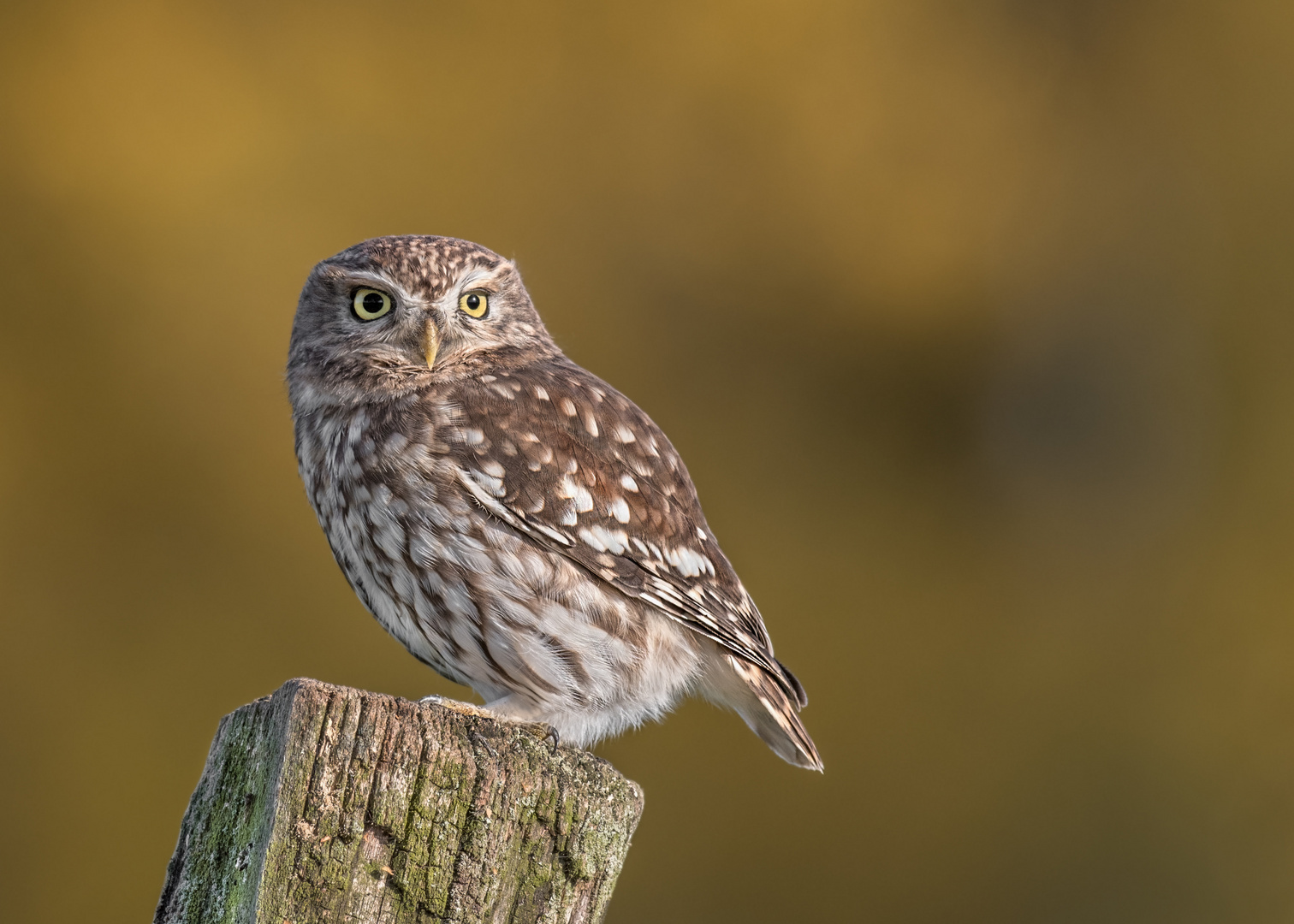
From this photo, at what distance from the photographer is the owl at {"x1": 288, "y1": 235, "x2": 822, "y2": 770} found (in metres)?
3.32

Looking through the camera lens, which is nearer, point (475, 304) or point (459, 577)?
point (459, 577)

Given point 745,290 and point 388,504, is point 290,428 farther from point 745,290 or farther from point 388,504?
point 388,504

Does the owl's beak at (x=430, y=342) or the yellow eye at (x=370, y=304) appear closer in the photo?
the owl's beak at (x=430, y=342)

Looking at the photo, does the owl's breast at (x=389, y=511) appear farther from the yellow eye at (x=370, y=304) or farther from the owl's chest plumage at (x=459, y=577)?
the yellow eye at (x=370, y=304)

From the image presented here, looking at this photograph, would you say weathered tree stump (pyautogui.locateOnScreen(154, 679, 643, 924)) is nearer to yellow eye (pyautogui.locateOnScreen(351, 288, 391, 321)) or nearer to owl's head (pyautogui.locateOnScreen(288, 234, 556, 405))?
owl's head (pyautogui.locateOnScreen(288, 234, 556, 405))

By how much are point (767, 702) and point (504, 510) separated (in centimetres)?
101

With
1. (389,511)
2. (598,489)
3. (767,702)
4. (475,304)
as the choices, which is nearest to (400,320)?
(475,304)

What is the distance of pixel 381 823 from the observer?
6.42 feet

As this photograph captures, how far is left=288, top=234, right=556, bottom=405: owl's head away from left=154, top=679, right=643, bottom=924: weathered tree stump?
1694 millimetres

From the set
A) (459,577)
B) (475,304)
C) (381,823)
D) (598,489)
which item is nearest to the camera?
(381,823)

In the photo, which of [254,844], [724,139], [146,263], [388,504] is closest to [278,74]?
[146,263]

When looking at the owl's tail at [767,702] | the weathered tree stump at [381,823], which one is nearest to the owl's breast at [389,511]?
the owl's tail at [767,702]

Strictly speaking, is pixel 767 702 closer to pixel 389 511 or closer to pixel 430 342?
pixel 389 511

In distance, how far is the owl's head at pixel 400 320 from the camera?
11.9 ft
